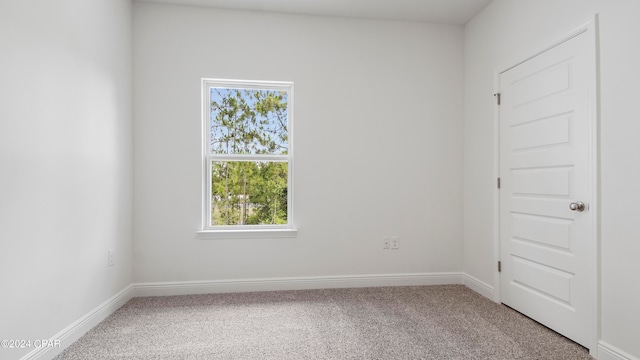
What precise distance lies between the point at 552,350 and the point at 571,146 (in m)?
1.31

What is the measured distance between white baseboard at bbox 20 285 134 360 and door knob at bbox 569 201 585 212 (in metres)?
3.28

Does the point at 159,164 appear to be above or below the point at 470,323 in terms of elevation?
above

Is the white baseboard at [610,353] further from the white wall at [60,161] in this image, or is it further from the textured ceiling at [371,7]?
the white wall at [60,161]

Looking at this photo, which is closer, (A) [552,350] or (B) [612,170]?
(B) [612,170]

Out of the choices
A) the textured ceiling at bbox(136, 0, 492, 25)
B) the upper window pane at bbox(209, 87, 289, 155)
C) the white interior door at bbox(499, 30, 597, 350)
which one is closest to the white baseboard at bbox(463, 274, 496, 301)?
the white interior door at bbox(499, 30, 597, 350)

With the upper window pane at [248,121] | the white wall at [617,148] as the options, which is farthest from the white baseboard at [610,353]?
the upper window pane at [248,121]

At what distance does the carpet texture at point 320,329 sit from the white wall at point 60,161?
1.20 ft

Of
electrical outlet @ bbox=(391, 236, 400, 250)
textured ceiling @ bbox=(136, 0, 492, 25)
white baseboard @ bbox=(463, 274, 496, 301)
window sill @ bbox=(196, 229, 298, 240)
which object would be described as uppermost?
textured ceiling @ bbox=(136, 0, 492, 25)

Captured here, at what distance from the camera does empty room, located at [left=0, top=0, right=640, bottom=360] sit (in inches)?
76.5

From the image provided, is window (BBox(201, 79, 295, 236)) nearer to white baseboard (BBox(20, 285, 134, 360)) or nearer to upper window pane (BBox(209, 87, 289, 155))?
upper window pane (BBox(209, 87, 289, 155))

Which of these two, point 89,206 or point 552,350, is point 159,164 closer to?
point 89,206

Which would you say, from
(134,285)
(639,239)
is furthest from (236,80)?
(639,239)

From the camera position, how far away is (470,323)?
2.55 m

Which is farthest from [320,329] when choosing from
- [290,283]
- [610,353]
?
[610,353]
